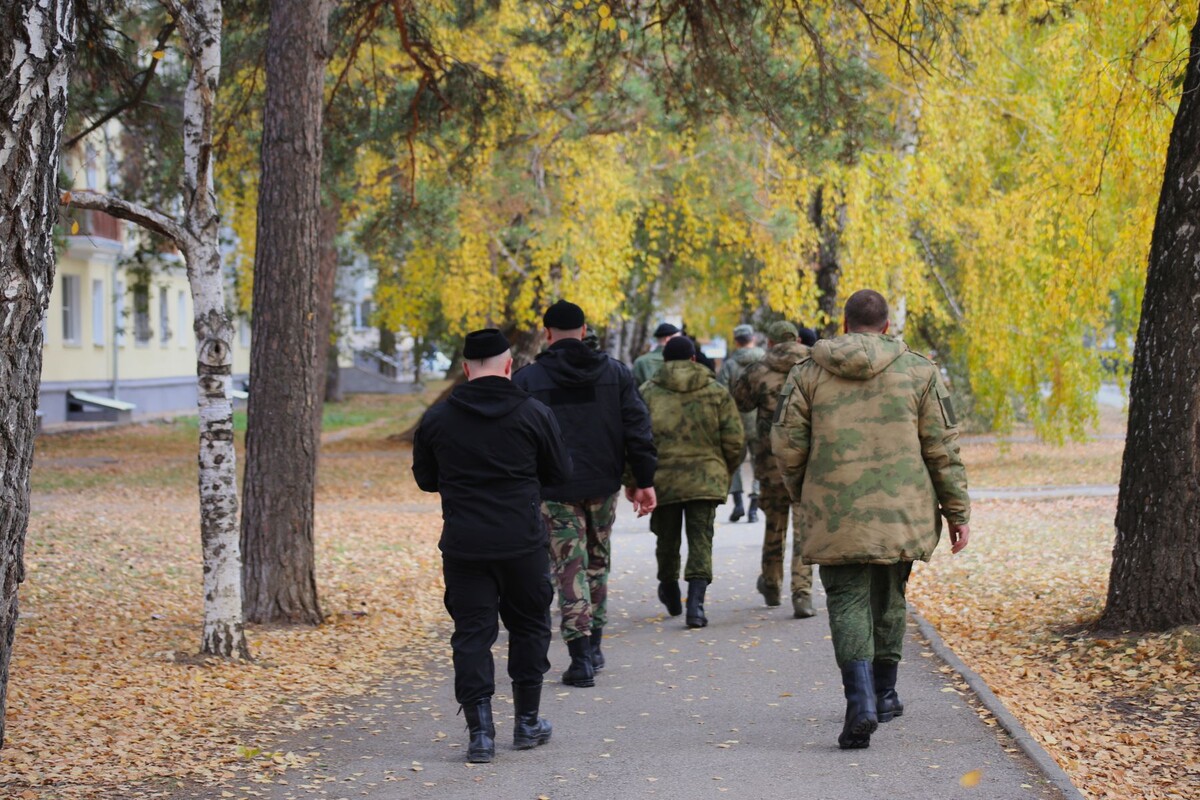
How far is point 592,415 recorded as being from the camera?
26.5 feet

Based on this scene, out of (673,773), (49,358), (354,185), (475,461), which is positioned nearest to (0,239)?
(475,461)

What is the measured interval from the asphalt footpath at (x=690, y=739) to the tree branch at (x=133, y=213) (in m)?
2.84

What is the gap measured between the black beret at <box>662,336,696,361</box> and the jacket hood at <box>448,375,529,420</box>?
3531 mm

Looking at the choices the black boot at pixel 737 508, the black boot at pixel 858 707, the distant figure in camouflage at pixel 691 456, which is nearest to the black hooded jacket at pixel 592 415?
the distant figure in camouflage at pixel 691 456

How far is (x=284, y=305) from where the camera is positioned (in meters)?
9.58

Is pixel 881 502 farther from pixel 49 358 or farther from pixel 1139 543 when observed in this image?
pixel 49 358

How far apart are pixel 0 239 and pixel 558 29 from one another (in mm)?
10437

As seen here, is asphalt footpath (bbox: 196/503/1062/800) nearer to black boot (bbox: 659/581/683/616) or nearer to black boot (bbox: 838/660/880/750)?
black boot (bbox: 838/660/880/750)

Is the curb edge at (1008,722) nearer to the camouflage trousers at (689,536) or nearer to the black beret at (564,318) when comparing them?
the camouflage trousers at (689,536)

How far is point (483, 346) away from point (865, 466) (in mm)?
1762

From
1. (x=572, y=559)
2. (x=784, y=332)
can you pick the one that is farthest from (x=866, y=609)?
(x=784, y=332)

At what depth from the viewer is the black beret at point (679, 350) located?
32.2 feet

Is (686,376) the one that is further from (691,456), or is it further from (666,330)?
(666,330)

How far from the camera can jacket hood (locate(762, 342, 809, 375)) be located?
10453 millimetres
